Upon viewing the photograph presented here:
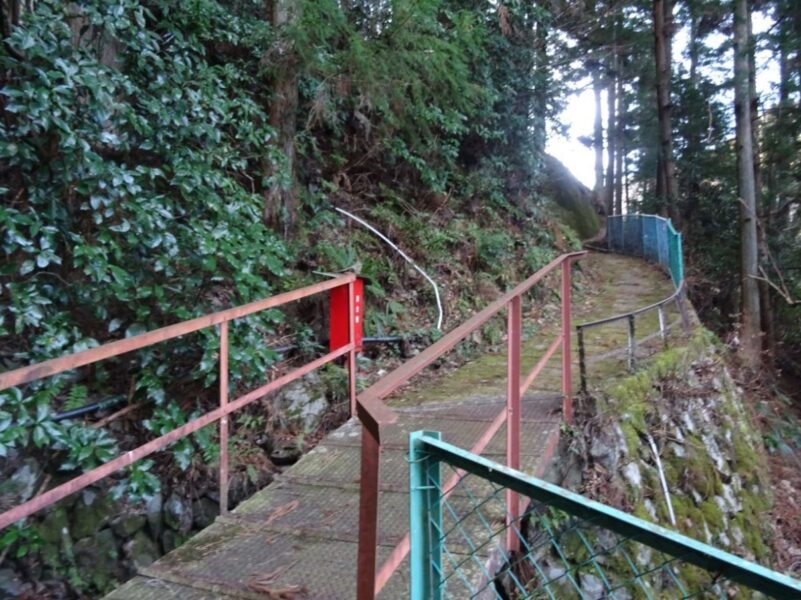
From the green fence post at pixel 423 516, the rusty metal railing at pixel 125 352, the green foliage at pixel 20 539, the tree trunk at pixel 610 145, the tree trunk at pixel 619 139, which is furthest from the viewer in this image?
the tree trunk at pixel 610 145

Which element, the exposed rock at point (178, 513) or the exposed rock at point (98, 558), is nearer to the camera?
the exposed rock at point (98, 558)

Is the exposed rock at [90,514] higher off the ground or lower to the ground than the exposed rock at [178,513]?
higher

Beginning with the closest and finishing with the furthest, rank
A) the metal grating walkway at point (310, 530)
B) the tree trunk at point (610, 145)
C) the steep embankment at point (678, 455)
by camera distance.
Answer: the metal grating walkway at point (310, 530), the steep embankment at point (678, 455), the tree trunk at point (610, 145)

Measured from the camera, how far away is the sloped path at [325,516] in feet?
8.62

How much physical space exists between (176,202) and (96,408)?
63.2 inches

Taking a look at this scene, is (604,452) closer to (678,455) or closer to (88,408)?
(678,455)

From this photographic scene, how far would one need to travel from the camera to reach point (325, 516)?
3191 millimetres

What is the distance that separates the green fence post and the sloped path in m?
0.91

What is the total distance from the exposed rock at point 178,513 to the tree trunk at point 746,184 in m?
10.1

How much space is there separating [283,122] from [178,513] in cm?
389

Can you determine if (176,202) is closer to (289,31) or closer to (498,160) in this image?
(289,31)

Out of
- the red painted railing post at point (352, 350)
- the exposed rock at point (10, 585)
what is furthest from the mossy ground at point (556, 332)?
the exposed rock at point (10, 585)

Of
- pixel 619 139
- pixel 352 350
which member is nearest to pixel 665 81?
pixel 619 139

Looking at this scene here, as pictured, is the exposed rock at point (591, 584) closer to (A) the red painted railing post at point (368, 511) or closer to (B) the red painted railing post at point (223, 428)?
(B) the red painted railing post at point (223, 428)
